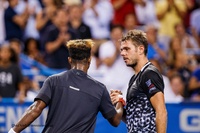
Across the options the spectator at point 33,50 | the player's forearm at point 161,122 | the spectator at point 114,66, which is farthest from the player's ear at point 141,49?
the spectator at point 33,50

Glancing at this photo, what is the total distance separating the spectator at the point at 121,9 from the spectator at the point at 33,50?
1.92 m

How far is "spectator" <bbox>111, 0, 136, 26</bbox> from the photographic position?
15.8m

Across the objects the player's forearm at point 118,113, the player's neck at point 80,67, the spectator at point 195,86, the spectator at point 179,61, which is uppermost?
the player's neck at point 80,67

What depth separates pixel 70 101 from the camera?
25.3 ft

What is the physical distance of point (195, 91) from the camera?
533 inches

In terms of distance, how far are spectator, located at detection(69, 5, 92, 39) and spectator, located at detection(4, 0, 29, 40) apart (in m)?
0.95

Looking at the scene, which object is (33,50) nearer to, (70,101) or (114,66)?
(114,66)

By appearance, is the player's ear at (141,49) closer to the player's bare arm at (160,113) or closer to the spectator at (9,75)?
the player's bare arm at (160,113)

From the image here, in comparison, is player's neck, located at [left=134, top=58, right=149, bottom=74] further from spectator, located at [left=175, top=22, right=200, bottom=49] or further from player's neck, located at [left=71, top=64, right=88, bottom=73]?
spectator, located at [left=175, top=22, right=200, bottom=49]

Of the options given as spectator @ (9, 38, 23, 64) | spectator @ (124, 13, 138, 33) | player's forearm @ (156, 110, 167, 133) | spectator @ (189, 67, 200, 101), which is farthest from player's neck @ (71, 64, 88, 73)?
spectator @ (124, 13, 138, 33)

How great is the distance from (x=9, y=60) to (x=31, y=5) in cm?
262

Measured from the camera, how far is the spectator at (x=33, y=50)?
14742 millimetres

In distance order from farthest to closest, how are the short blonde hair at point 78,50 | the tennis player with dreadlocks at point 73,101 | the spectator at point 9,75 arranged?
the spectator at point 9,75, the short blonde hair at point 78,50, the tennis player with dreadlocks at point 73,101

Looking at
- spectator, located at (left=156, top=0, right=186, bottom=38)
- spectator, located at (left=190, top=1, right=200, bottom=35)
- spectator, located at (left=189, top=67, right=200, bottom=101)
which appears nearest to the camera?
spectator, located at (left=189, top=67, right=200, bottom=101)
